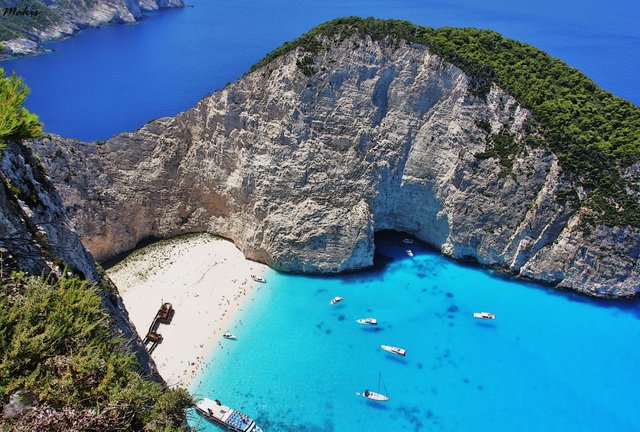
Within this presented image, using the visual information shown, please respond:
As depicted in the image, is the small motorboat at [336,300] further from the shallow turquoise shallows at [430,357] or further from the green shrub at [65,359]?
the green shrub at [65,359]

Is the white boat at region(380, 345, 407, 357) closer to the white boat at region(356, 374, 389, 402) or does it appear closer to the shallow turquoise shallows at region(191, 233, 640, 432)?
the shallow turquoise shallows at region(191, 233, 640, 432)

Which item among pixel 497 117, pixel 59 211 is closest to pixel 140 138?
pixel 59 211

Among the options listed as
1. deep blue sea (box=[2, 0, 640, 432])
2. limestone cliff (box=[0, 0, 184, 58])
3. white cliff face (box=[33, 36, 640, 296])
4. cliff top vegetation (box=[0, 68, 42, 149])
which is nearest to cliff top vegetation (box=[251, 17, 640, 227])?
white cliff face (box=[33, 36, 640, 296])

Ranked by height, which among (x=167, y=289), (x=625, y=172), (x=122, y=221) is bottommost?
(x=167, y=289)

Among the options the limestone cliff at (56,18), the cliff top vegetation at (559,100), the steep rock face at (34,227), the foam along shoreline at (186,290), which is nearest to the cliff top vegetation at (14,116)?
the steep rock face at (34,227)

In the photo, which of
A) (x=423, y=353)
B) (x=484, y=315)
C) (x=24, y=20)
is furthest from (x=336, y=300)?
(x=24, y=20)

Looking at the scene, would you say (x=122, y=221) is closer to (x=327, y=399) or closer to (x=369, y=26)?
(x=327, y=399)
